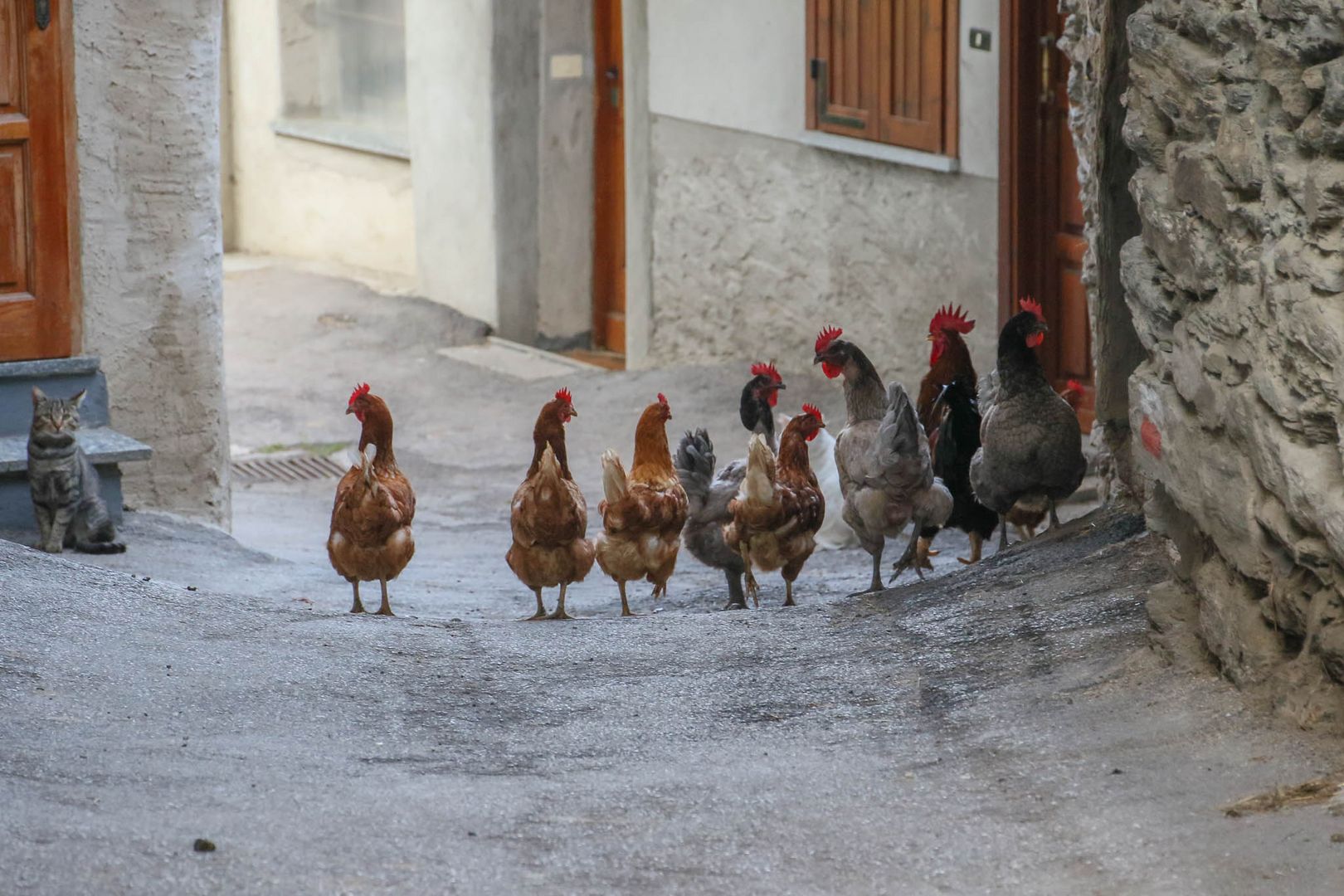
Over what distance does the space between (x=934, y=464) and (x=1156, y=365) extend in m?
2.68

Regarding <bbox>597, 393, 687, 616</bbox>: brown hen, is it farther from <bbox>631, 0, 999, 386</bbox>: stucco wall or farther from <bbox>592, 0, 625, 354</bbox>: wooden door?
<bbox>592, 0, 625, 354</bbox>: wooden door

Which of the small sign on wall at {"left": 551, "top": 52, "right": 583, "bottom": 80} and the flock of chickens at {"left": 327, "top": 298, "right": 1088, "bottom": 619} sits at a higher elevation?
the small sign on wall at {"left": 551, "top": 52, "right": 583, "bottom": 80}

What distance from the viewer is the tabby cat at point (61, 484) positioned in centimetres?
659

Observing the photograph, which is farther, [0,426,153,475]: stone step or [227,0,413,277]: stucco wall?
[227,0,413,277]: stucco wall

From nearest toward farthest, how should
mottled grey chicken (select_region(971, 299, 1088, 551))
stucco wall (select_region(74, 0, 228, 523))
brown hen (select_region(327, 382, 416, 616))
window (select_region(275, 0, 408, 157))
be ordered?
1. brown hen (select_region(327, 382, 416, 616))
2. mottled grey chicken (select_region(971, 299, 1088, 551))
3. stucco wall (select_region(74, 0, 228, 523))
4. window (select_region(275, 0, 408, 157))

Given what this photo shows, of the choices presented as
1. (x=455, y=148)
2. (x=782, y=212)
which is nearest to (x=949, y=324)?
(x=782, y=212)

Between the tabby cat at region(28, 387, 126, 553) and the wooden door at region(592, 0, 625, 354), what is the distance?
6.63 meters

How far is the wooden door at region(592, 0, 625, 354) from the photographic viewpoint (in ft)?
41.7

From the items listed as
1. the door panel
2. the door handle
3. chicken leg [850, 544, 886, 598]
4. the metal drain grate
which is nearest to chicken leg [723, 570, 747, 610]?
chicken leg [850, 544, 886, 598]

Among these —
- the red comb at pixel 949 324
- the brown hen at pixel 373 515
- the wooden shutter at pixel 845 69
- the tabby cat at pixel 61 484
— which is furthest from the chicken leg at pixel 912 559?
the wooden shutter at pixel 845 69

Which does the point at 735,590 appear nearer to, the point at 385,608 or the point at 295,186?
the point at 385,608

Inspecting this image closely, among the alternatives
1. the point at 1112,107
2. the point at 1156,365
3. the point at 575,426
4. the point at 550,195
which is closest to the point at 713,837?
the point at 1156,365

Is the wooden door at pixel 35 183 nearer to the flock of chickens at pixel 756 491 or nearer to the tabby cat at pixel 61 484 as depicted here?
the tabby cat at pixel 61 484

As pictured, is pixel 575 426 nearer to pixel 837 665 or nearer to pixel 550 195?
pixel 550 195
